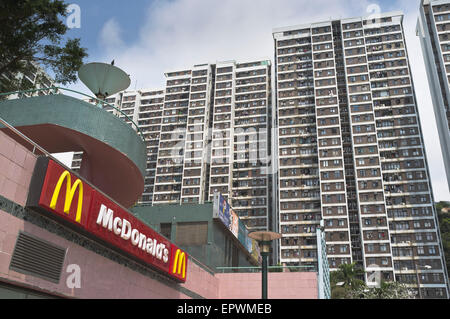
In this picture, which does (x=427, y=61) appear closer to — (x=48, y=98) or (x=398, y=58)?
(x=398, y=58)

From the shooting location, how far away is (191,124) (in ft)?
369

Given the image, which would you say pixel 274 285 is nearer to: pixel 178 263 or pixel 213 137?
pixel 178 263

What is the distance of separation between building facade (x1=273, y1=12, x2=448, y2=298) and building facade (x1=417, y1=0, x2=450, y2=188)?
7055 mm

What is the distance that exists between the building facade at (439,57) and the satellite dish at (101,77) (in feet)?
303

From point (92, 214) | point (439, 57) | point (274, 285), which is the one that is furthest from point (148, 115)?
point (92, 214)

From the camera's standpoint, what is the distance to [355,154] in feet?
303

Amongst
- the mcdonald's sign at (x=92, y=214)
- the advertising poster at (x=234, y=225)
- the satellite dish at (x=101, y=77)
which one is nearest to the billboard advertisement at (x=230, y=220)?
the advertising poster at (x=234, y=225)

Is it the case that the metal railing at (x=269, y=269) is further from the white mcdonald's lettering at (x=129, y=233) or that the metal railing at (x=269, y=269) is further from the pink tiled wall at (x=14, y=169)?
the pink tiled wall at (x=14, y=169)

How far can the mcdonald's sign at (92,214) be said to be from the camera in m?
12.0

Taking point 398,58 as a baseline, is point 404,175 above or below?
below

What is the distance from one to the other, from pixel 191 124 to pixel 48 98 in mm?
95703

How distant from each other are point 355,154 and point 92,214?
85073 millimetres
